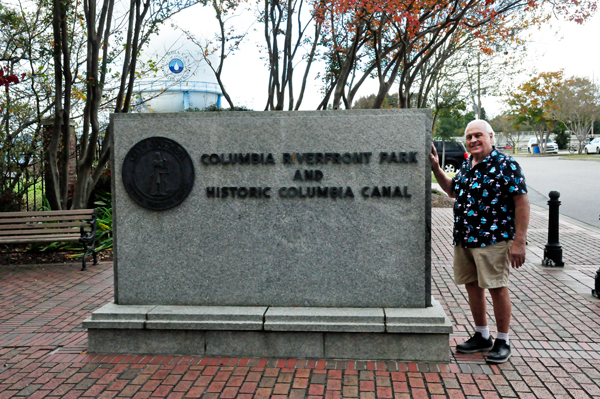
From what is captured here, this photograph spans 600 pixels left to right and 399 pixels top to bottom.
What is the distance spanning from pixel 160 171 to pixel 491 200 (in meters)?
2.68

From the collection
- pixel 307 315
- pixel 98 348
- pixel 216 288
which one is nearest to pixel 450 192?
pixel 307 315

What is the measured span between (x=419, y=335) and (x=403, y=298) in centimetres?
34

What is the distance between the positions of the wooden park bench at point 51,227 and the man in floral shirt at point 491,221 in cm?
621

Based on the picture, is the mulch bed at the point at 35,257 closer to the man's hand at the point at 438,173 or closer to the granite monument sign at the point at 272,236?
the granite monument sign at the point at 272,236

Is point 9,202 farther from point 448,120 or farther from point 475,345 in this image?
point 448,120

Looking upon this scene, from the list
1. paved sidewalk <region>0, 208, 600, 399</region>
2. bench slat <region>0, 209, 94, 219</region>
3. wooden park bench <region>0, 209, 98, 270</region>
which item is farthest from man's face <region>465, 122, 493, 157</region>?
bench slat <region>0, 209, 94, 219</region>

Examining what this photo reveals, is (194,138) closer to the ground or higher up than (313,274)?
higher up

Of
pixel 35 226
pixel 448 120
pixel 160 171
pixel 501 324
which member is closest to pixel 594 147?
pixel 448 120

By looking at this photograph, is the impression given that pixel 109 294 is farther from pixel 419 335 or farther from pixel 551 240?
pixel 551 240

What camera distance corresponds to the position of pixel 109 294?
6672mm

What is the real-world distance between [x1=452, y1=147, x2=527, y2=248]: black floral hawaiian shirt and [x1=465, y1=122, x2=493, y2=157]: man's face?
0.06 metres

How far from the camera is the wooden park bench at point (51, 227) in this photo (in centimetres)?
847

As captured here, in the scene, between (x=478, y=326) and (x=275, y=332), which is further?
(x=478, y=326)

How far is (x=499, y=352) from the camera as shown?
4.22 metres
